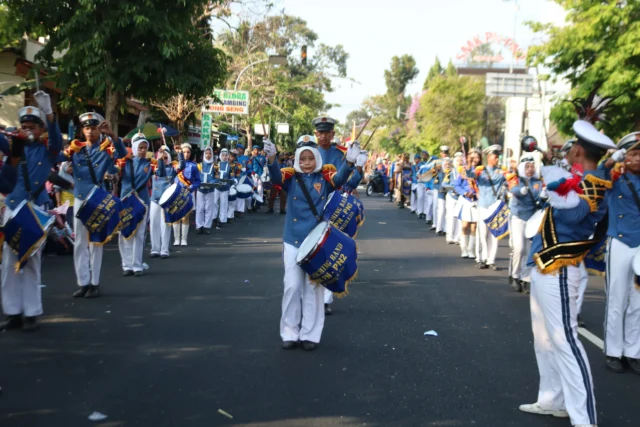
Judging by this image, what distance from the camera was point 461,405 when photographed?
5.39 m

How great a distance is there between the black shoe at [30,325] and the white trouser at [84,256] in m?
1.66

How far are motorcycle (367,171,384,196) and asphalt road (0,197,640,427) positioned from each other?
29.5m

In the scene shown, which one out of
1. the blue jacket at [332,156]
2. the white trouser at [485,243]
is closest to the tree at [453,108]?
the white trouser at [485,243]

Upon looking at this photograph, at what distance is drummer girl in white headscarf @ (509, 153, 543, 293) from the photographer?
29.9 feet

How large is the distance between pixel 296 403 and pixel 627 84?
15193mm

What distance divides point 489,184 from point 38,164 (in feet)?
24.8

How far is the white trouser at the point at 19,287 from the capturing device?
24.4 ft

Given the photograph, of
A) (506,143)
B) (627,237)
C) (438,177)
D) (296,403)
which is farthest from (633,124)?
(506,143)

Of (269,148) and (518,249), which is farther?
(518,249)

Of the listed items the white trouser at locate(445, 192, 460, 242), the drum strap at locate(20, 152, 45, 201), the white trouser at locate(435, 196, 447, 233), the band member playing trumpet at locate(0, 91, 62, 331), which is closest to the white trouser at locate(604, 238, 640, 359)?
the band member playing trumpet at locate(0, 91, 62, 331)

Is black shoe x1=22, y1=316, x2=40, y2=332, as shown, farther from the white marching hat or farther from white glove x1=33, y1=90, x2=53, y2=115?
the white marching hat

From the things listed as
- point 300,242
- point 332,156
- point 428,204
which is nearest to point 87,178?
point 332,156

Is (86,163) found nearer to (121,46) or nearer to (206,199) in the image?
(121,46)

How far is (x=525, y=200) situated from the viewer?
965 centimetres
